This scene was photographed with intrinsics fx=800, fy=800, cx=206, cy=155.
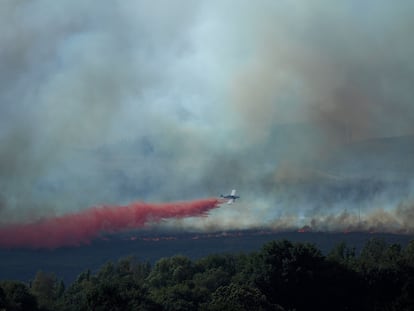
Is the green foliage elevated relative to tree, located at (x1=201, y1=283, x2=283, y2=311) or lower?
elevated

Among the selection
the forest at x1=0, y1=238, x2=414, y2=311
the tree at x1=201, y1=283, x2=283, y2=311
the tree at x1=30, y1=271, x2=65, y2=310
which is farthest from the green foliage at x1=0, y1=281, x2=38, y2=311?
the tree at x1=30, y1=271, x2=65, y2=310

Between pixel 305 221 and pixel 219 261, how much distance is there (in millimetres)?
19646

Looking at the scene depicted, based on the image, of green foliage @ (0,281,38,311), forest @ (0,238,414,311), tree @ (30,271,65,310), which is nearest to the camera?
forest @ (0,238,414,311)

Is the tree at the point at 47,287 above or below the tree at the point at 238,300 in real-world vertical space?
above

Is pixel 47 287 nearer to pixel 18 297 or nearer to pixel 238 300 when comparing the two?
pixel 18 297

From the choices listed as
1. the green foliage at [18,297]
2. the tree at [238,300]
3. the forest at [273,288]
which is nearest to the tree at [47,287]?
the forest at [273,288]

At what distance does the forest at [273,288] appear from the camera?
95.4 meters

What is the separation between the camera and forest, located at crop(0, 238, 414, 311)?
9544cm

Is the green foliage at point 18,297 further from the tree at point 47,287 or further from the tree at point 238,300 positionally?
the tree at point 47,287

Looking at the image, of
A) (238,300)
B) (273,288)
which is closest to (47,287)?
(273,288)

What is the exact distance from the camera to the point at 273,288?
375 feet

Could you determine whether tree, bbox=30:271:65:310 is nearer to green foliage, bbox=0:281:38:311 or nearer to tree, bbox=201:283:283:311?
green foliage, bbox=0:281:38:311

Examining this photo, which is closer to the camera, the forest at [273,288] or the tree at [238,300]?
the tree at [238,300]

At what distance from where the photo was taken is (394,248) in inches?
6161
